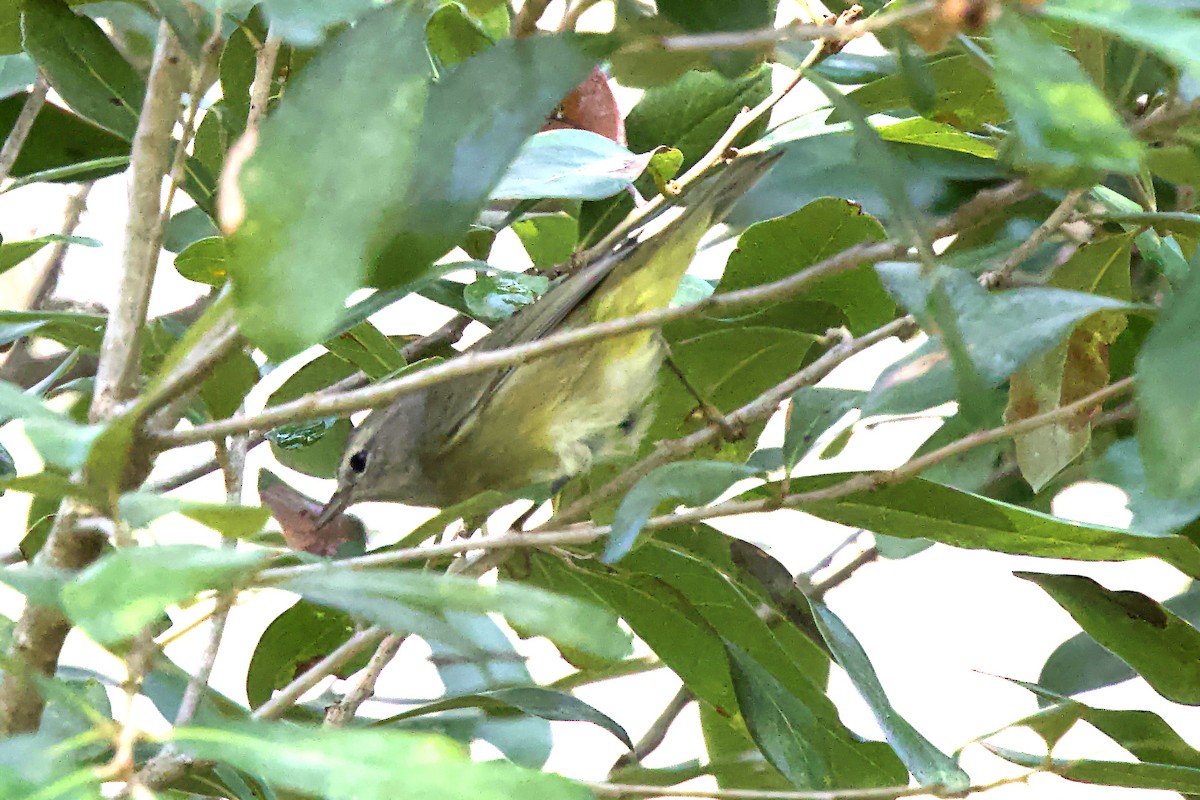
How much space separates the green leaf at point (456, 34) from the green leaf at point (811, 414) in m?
0.41

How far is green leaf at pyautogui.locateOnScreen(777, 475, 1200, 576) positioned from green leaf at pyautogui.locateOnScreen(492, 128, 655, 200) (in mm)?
275

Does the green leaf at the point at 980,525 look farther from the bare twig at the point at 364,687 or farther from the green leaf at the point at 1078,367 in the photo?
the bare twig at the point at 364,687

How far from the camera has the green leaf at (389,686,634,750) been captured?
103 cm

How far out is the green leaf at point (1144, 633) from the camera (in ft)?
2.87

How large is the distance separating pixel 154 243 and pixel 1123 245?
2.46 feet

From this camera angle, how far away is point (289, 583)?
0.50m

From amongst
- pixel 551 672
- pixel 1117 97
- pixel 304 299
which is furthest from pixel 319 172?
pixel 551 672

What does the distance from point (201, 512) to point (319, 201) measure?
13cm

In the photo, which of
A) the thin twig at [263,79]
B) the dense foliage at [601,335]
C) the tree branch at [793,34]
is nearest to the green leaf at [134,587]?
the dense foliage at [601,335]

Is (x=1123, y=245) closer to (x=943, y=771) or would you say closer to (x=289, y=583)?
(x=943, y=771)

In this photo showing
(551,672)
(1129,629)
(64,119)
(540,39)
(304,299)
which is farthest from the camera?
(551,672)

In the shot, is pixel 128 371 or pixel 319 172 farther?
pixel 128 371

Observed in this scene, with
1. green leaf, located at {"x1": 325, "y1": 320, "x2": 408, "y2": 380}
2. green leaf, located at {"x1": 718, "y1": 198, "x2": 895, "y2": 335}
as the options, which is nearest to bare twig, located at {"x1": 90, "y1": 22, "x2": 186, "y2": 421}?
green leaf, located at {"x1": 325, "y1": 320, "x2": 408, "y2": 380}

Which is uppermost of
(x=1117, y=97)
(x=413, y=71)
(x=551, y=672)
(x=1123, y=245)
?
(x=413, y=71)
